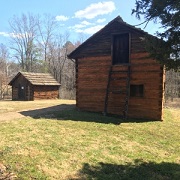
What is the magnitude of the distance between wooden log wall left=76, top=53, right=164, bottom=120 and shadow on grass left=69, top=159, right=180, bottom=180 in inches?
286

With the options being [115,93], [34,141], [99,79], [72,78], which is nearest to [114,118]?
[115,93]

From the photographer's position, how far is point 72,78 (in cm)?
5250

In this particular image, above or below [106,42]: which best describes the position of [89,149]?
below

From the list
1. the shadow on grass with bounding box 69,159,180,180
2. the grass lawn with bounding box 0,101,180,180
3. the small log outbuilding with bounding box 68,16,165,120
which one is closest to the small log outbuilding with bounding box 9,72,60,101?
the small log outbuilding with bounding box 68,16,165,120

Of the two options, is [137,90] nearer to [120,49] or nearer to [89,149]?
[120,49]

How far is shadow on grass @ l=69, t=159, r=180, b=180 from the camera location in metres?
7.99

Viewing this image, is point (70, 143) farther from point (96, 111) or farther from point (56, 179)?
point (96, 111)

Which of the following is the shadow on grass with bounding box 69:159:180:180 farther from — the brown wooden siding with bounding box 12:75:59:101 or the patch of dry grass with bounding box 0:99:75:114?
the brown wooden siding with bounding box 12:75:59:101

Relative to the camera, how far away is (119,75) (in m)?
17.3

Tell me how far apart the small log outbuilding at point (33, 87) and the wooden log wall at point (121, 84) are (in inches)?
517

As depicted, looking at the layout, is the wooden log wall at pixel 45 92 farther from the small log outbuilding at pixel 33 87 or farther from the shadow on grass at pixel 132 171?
the shadow on grass at pixel 132 171

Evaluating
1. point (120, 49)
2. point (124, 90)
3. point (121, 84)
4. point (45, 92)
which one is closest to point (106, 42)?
point (120, 49)

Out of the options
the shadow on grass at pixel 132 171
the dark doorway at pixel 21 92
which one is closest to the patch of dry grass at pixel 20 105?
the dark doorway at pixel 21 92

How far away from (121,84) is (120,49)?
242cm
